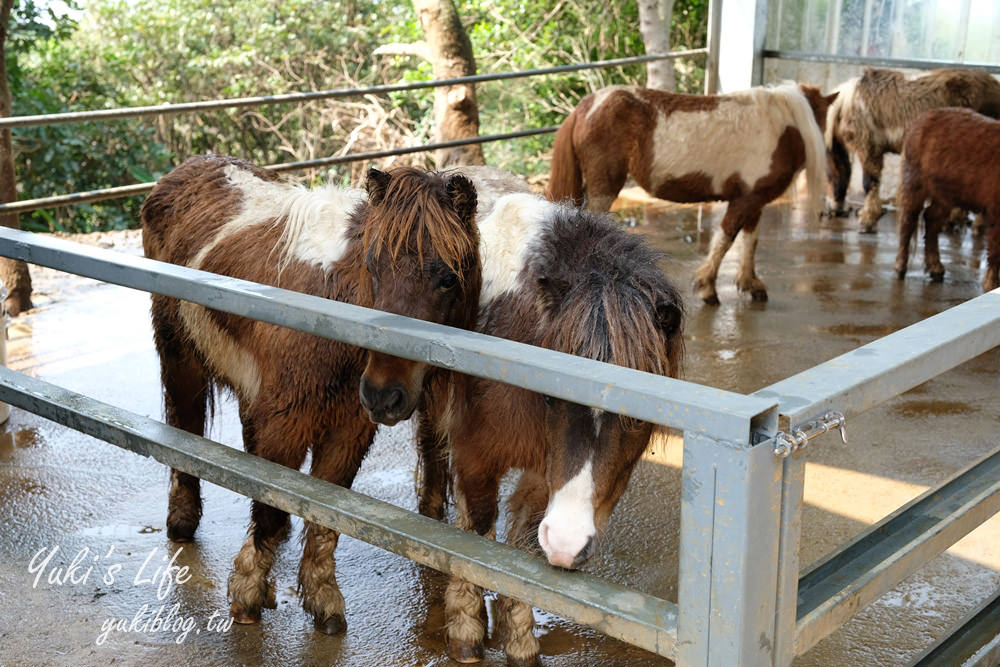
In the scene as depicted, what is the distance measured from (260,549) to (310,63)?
1063 centimetres

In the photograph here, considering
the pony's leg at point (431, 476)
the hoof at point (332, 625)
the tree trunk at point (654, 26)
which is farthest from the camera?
the tree trunk at point (654, 26)

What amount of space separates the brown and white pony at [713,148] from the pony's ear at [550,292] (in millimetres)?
4104

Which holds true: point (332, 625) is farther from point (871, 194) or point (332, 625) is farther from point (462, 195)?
point (871, 194)

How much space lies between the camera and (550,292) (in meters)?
2.15

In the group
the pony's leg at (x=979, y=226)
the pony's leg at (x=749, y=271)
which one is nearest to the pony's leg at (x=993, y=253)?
the pony's leg at (x=749, y=271)

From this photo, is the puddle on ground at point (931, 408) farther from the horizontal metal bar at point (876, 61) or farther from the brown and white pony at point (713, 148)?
the horizontal metal bar at point (876, 61)

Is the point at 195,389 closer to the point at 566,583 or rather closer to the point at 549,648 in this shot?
the point at 549,648

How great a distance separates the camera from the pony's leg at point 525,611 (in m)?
2.53

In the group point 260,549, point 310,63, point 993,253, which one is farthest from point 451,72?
point 260,549

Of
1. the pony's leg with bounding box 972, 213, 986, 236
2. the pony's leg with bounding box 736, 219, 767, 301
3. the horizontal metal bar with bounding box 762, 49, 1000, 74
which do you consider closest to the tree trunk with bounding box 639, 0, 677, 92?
the horizontal metal bar with bounding box 762, 49, 1000, 74

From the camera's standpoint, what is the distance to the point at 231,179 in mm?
3260

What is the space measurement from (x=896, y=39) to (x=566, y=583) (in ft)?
30.2

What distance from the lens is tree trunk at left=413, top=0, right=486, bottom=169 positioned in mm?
8172

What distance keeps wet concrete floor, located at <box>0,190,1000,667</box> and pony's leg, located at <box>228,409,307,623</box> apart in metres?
0.07
